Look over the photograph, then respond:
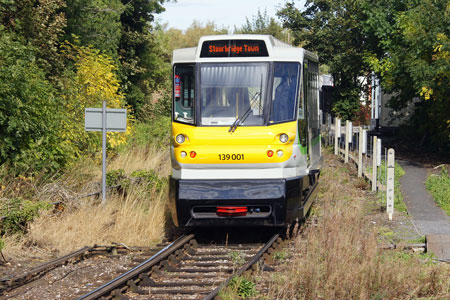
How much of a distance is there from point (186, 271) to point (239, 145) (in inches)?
97.9

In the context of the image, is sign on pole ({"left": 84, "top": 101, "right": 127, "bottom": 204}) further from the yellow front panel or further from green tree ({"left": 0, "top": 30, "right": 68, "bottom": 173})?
the yellow front panel

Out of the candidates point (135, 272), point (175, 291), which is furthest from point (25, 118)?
point (175, 291)

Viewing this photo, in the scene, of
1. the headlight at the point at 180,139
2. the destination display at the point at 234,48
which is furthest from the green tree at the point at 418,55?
the headlight at the point at 180,139

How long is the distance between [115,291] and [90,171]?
10.8 meters

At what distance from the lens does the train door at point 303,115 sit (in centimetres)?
1123

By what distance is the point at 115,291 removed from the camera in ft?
25.0

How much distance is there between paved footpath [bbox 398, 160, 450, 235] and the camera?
12375 millimetres

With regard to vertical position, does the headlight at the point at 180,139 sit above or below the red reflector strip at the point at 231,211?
above

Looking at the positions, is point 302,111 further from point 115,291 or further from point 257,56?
point 115,291

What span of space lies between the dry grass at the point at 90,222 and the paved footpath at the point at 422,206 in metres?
4.78

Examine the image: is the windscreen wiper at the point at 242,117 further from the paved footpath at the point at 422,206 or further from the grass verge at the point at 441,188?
the grass verge at the point at 441,188

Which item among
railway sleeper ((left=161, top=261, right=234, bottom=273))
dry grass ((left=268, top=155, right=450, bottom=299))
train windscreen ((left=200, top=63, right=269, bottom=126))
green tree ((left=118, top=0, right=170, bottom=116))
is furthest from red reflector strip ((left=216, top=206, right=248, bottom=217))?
green tree ((left=118, top=0, right=170, bottom=116))

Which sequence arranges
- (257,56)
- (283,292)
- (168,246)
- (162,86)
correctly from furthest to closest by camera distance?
(162,86)
(257,56)
(168,246)
(283,292)

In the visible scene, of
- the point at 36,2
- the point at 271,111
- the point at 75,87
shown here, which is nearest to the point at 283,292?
the point at 271,111
